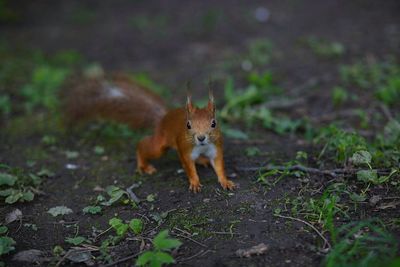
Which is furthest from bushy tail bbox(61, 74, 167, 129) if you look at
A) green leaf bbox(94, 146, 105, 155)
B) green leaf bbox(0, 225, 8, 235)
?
green leaf bbox(0, 225, 8, 235)

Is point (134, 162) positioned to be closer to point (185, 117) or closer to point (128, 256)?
point (185, 117)

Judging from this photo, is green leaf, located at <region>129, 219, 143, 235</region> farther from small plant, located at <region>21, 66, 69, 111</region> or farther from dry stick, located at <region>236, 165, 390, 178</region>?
small plant, located at <region>21, 66, 69, 111</region>

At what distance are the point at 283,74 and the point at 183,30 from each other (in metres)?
2.35

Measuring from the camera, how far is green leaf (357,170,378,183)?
10.8ft

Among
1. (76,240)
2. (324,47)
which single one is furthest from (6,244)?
(324,47)

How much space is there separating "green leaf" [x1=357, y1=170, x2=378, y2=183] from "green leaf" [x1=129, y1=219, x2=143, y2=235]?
1.45 m

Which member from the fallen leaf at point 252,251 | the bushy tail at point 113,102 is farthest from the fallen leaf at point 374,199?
the bushy tail at point 113,102

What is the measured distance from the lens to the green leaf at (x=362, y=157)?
3406 mm

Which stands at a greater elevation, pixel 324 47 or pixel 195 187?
pixel 324 47

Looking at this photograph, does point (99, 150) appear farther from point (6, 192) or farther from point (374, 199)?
point (374, 199)

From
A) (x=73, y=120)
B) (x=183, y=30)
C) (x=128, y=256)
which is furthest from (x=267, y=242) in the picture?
(x=183, y=30)

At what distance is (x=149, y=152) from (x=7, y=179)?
1.06 metres

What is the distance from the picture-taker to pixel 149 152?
404 cm

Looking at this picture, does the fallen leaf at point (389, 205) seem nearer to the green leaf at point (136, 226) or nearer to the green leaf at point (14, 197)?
the green leaf at point (136, 226)
